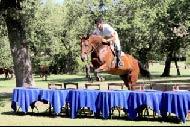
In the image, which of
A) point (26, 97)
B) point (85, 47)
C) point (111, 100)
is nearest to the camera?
point (111, 100)

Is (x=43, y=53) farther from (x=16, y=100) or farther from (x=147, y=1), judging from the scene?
(x=16, y=100)

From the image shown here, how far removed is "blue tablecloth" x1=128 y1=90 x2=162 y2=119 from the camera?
1622 centimetres

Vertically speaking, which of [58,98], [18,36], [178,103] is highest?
[18,36]

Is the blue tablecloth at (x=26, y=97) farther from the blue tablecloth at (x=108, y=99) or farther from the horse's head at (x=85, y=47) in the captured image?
the horse's head at (x=85, y=47)

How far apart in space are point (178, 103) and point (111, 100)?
2.37m

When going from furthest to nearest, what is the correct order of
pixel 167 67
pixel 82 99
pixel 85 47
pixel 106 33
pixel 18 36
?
pixel 167 67 < pixel 18 36 < pixel 106 33 < pixel 85 47 < pixel 82 99

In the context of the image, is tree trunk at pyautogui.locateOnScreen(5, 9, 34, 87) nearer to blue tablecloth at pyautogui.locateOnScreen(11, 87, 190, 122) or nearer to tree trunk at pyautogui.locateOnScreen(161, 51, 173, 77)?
blue tablecloth at pyautogui.locateOnScreen(11, 87, 190, 122)

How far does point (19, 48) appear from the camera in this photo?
26016 millimetres

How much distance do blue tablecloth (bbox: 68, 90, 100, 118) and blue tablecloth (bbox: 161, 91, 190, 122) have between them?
262cm

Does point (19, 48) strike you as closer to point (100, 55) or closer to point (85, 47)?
point (100, 55)

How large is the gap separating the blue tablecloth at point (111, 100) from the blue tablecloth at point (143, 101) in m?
0.21

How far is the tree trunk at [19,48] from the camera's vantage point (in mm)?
25875

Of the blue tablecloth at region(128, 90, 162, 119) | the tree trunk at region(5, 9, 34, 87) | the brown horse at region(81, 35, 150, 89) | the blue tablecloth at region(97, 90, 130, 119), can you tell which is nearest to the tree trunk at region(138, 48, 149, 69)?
the tree trunk at region(5, 9, 34, 87)

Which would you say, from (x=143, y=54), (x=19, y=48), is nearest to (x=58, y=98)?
(x=19, y=48)
